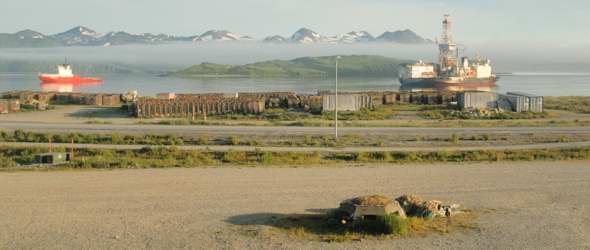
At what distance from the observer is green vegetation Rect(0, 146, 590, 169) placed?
16.8 m

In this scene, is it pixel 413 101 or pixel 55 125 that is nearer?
pixel 55 125

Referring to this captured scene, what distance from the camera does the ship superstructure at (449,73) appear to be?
75.8m

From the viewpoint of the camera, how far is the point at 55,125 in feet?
86.9

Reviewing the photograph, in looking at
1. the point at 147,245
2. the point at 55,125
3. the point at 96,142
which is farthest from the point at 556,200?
the point at 55,125

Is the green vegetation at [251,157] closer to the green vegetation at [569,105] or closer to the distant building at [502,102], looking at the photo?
the distant building at [502,102]

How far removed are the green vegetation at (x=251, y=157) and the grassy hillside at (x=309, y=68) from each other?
402 feet

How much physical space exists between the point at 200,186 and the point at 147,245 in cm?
437

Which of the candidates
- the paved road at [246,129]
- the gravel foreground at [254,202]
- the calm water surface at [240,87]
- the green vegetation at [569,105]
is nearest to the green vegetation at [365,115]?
the paved road at [246,129]

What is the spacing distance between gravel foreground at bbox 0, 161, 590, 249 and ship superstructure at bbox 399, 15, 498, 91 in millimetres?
59582

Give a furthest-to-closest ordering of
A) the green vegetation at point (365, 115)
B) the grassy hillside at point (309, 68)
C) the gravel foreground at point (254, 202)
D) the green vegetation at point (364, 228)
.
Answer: the grassy hillside at point (309, 68) < the green vegetation at point (365, 115) < the green vegetation at point (364, 228) < the gravel foreground at point (254, 202)

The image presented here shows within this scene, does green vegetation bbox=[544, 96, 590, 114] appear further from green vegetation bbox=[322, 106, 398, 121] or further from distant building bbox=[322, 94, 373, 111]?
distant building bbox=[322, 94, 373, 111]

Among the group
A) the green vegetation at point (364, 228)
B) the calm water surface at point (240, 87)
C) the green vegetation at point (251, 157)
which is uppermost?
the calm water surface at point (240, 87)

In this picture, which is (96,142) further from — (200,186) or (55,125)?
(200,186)

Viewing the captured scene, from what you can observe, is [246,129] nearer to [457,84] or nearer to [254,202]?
[254,202]
